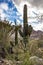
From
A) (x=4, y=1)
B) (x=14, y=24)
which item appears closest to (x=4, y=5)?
(x=4, y=1)

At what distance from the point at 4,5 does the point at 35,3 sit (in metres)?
2.75

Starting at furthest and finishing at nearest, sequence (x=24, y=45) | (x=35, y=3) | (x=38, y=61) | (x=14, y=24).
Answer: (x=35, y=3) → (x=14, y=24) → (x=24, y=45) → (x=38, y=61)

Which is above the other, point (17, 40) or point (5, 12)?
point (5, 12)

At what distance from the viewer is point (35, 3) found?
21.1 meters

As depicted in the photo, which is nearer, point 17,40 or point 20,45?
point 20,45

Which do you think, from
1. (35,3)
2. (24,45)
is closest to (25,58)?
(24,45)

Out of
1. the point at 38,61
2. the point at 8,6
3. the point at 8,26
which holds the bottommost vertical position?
the point at 38,61

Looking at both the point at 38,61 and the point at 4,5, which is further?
the point at 4,5

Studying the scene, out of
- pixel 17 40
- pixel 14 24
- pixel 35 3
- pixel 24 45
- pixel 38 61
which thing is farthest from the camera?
pixel 35 3

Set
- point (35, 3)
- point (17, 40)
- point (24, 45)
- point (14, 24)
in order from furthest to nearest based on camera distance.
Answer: point (35, 3) → point (14, 24) → point (17, 40) → point (24, 45)

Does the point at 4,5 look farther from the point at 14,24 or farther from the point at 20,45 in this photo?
the point at 20,45

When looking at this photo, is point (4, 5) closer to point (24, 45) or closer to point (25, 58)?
point (24, 45)

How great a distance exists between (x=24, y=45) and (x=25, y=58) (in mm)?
3381

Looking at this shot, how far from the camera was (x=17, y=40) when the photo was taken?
16875 millimetres
